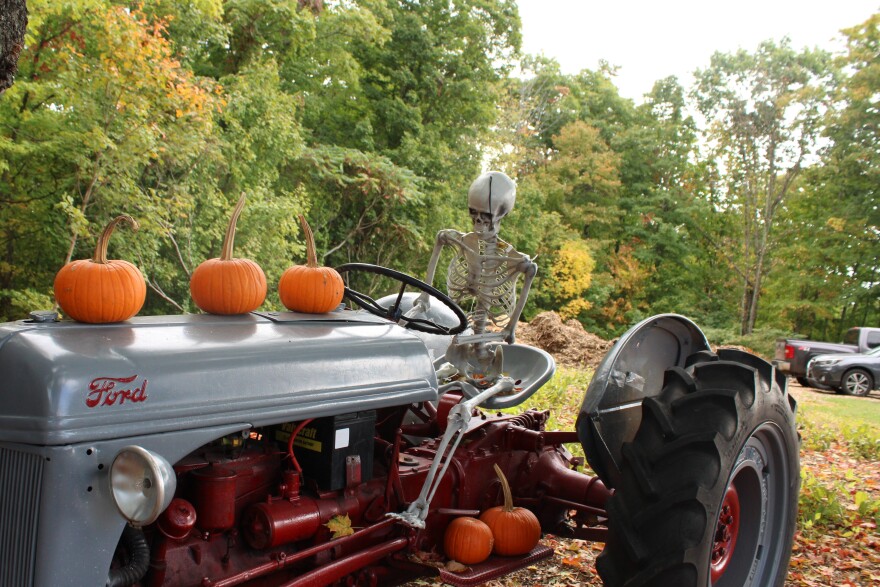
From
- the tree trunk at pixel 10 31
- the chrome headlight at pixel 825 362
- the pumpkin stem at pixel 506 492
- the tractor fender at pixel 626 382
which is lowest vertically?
the chrome headlight at pixel 825 362

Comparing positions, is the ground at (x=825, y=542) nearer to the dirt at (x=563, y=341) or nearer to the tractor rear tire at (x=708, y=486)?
the tractor rear tire at (x=708, y=486)

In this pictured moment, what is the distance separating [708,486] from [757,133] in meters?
25.2

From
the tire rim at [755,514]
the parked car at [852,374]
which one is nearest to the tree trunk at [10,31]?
the tire rim at [755,514]

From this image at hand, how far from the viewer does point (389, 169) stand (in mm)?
16000

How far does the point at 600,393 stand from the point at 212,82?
30.3 feet

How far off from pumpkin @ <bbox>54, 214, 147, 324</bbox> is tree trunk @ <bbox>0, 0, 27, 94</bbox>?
3.21 m

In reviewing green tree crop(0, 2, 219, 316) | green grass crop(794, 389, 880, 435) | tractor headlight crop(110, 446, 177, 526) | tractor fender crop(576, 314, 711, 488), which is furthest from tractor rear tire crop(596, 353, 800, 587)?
green tree crop(0, 2, 219, 316)

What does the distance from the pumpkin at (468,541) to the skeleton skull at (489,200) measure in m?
1.78

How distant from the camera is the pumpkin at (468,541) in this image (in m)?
3.26

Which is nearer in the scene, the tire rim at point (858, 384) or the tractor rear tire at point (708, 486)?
the tractor rear tire at point (708, 486)

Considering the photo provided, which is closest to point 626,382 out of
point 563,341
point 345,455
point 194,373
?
point 345,455

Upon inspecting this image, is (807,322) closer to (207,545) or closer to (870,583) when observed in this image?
(870,583)

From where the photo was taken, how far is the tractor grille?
1935 mm

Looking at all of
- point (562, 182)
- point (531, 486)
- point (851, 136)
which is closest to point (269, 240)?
point (531, 486)
